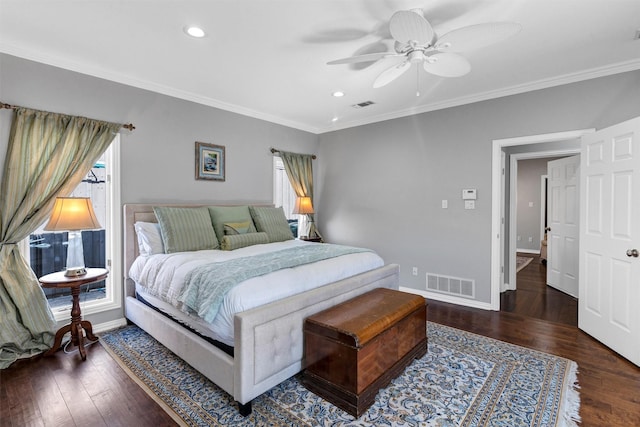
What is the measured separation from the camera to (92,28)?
7.82ft

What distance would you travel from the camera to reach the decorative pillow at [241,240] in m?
3.27

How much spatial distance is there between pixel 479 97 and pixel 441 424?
3.57 m

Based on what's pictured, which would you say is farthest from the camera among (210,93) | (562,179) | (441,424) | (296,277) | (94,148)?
(562,179)

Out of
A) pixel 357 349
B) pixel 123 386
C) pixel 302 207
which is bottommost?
pixel 123 386

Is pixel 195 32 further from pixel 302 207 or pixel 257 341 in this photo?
pixel 302 207

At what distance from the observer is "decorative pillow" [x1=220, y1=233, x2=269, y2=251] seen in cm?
327

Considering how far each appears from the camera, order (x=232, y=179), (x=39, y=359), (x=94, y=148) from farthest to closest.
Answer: (x=232, y=179), (x=94, y=148), (x=39, y=359)

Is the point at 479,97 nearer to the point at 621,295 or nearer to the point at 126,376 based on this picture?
the point at 621,295

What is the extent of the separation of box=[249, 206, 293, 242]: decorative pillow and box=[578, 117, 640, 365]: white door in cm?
322

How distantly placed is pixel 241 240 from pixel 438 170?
2.76 m

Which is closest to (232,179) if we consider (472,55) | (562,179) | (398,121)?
(398,121)

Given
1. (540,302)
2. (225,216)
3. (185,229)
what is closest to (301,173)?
(225,216)

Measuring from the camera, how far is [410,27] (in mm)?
1924

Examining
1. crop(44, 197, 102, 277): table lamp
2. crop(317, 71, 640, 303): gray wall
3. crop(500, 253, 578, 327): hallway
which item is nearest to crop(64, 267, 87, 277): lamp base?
crop(44, 197, 102, 277): table lamp
